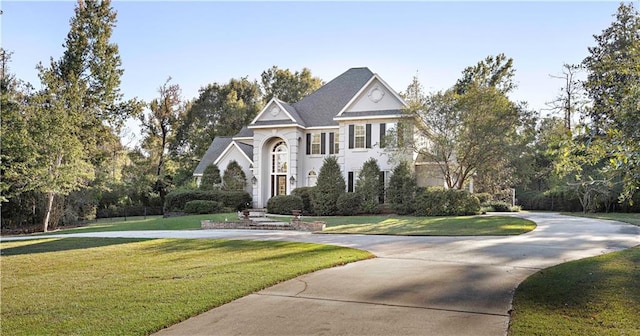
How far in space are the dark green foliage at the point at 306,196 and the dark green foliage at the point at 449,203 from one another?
7.20 m

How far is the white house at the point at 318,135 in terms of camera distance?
30.2m

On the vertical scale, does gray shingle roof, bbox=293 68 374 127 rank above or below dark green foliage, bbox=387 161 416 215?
above

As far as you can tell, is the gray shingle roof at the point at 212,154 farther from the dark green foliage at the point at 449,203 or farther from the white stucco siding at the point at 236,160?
the dark green foliage at the point at 449,203

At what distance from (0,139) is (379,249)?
17.2 metres

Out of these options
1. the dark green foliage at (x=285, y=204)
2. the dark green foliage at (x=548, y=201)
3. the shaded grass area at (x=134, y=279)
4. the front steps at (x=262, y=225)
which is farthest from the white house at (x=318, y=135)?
the shaded grass area at (x=134, y=279)

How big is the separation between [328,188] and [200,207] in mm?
8714

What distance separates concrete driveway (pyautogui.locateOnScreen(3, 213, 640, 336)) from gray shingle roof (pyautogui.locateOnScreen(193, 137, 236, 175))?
94.5ft

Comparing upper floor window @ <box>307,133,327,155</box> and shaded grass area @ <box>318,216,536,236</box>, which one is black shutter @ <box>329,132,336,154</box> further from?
shaded grass area @ <box>318,216,536,236</box>

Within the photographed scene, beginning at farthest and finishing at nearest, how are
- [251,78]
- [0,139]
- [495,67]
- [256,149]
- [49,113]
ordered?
[251,78]
[495,67]
[256,149]
[49,113]
[0,139]

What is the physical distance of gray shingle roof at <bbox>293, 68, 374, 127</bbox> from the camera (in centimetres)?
3341

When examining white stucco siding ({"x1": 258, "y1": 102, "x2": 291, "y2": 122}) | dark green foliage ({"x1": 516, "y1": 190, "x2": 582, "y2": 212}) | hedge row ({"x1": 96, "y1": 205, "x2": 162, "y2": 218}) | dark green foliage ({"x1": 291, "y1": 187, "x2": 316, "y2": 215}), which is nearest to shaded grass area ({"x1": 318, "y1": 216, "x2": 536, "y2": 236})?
dark green foliage ({"x1": 291, "y1": 187, "x2": 316, "y2": 215})

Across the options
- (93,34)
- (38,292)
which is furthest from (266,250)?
(93,34)

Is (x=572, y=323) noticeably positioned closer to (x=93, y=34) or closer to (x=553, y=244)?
(x=553, y=244)

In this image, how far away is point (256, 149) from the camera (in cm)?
3316
